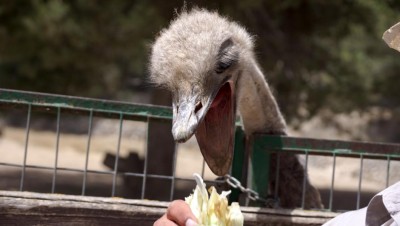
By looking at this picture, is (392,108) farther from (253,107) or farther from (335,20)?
(253,107)

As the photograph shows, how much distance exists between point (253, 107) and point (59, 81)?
27.3 feet

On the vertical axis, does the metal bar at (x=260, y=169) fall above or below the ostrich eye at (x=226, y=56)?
below

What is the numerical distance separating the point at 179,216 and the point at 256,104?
1442mm

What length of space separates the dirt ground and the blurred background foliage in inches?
46.9

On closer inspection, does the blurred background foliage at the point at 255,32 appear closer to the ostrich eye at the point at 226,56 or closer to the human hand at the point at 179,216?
the ostrich eye at the point at 226,56

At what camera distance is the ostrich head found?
2.67 meters

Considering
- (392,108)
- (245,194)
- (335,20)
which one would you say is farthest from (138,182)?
(392,108)

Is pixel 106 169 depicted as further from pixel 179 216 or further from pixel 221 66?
pixel 179 216

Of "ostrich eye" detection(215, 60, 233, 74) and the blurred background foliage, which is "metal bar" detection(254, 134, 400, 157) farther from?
the blurred background foliage

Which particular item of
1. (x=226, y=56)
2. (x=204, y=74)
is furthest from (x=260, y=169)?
(x=204, y=74)

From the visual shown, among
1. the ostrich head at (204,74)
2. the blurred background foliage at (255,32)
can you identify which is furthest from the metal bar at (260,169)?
the blurred background foliage at (255,32)

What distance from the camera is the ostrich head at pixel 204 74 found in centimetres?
267

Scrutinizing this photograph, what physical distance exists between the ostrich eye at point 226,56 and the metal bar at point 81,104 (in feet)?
1.84

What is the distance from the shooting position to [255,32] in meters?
9.01
